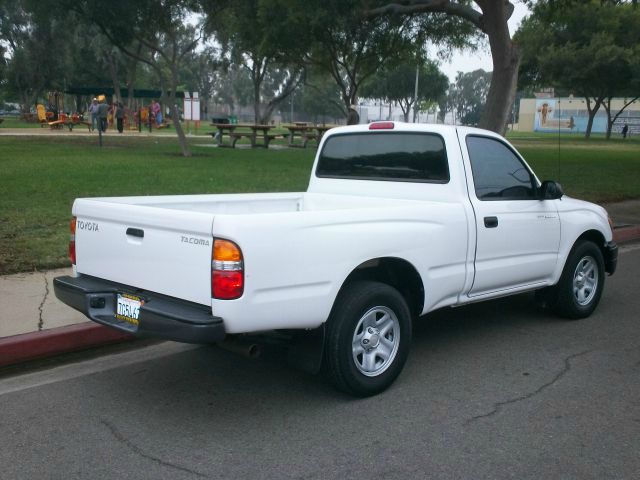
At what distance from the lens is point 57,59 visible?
56.0m

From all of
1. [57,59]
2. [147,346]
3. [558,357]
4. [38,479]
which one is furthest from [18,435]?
[57,59]

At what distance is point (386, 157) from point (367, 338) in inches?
70.9

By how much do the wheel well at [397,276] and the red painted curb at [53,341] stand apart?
1.98 metres

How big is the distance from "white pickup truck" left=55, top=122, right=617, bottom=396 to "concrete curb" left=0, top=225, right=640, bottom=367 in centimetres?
70

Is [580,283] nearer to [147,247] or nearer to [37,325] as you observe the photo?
[147,247]

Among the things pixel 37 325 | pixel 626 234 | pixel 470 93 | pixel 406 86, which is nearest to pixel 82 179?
pixel 37 325

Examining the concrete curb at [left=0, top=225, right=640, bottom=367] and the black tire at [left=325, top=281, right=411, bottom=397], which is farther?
the concrete curb at [left=0, top=225, right=640, bottom=367]

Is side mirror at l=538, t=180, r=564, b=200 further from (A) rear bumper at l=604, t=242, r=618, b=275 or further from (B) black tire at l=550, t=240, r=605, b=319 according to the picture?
(A) rear bumper at l=604, t=242, r=618, b=275

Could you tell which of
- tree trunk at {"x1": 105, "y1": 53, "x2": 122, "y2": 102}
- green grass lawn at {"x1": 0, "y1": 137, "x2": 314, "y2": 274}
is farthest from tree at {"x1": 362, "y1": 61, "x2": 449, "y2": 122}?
green grass lawn at {"x1": 0, "y1": 137, "x2": 314, "y2": 274}

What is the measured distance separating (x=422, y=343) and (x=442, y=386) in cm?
99

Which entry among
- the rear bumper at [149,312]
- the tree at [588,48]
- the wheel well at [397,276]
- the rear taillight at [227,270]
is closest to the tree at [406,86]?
the tree at [588,48]

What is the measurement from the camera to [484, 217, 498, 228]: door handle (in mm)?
5270

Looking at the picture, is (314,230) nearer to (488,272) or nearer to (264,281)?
(264,281)

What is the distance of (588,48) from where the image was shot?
153 feet
